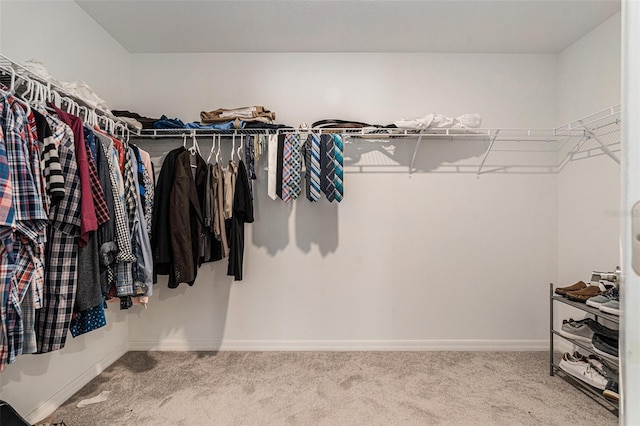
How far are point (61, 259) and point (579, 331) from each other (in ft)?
9.60

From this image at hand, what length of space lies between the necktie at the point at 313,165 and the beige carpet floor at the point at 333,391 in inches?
51.6

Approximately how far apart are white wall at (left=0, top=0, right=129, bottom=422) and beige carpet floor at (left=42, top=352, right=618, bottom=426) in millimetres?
A: 117

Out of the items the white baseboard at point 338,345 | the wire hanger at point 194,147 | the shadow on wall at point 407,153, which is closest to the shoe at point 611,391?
the white baseboard at point 338,345

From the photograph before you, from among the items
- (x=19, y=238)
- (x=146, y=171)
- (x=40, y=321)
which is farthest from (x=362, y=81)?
(x=40, y=321)

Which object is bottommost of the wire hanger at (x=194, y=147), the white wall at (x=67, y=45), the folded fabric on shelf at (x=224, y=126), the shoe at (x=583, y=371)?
the shoe at (x=583, y=371)

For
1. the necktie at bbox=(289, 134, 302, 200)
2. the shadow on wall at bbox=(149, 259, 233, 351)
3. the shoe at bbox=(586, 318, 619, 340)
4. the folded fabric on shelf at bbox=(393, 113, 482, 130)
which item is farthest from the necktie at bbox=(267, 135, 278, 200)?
the shoe at bbox=(586, 318, 619, 340)

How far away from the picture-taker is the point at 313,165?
2.26m

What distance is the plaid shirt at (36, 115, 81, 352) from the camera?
130 centimetres

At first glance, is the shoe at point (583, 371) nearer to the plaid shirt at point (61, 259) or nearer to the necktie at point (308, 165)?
the necktie at point (308, 165)

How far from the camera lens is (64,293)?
1.32 m

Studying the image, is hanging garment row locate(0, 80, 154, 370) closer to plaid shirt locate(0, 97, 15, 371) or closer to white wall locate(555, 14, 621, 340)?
plaid shirt locate(0, 97, 15, 371)

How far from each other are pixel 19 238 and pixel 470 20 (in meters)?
2.87

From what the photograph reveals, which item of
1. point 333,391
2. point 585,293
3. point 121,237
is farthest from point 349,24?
point 333,391

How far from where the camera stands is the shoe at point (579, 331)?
1916mm
